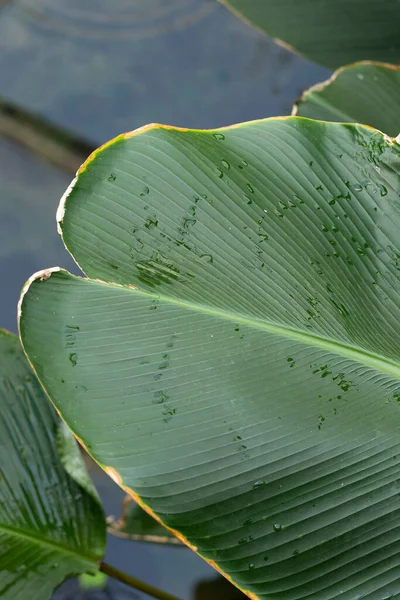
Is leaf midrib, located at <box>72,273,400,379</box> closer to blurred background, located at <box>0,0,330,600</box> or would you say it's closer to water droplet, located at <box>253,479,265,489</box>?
water droplet, located at <box>253,479,265,489</box>

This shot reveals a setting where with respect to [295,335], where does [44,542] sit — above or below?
below

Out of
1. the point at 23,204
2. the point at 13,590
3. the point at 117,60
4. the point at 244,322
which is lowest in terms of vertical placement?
the point at 13,590

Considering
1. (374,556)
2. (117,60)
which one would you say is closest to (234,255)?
(374,556)

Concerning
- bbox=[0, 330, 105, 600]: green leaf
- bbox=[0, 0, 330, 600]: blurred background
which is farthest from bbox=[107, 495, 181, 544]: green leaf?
bbox=[0, 0, 330, 600]: blurred background

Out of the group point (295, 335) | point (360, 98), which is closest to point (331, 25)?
point (360, 98)

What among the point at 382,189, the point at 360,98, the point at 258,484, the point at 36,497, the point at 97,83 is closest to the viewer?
the point at 258,484

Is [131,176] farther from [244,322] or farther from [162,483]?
[162,483]

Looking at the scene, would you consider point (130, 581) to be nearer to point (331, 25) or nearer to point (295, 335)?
point (295, 335)
